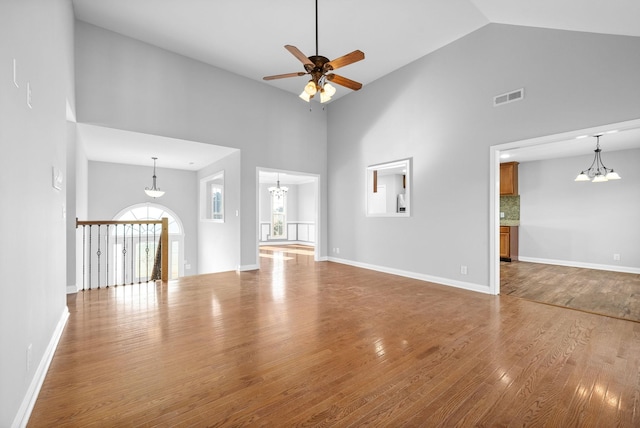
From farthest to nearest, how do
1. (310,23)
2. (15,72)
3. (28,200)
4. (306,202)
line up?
(306,202) → (310,23) → (28,200) → (15,72)

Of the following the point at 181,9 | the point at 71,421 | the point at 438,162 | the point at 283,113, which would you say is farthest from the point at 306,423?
the point at 283,113

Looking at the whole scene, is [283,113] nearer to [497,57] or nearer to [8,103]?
[497,57]

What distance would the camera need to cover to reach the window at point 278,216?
12.1m

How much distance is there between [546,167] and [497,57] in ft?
14.4

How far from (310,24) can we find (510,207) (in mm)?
6890

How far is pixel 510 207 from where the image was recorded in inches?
306

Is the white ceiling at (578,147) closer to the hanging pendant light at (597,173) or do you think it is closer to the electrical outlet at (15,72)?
the hanging pendant light at (597,173)

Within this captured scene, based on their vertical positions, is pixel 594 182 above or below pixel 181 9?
below

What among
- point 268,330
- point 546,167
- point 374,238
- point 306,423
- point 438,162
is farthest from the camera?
point 546,167

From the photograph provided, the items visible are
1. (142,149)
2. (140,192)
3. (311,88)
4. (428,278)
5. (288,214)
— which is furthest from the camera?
(288,214)

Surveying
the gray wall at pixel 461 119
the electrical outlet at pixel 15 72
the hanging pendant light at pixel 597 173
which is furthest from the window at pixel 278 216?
the electrical outlet at pixel 15 72

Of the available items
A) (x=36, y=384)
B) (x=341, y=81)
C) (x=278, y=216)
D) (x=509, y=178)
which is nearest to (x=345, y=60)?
(x=341, y=81)

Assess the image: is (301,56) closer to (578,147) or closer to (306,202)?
(578,147)

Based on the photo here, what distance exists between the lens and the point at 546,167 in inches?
283
